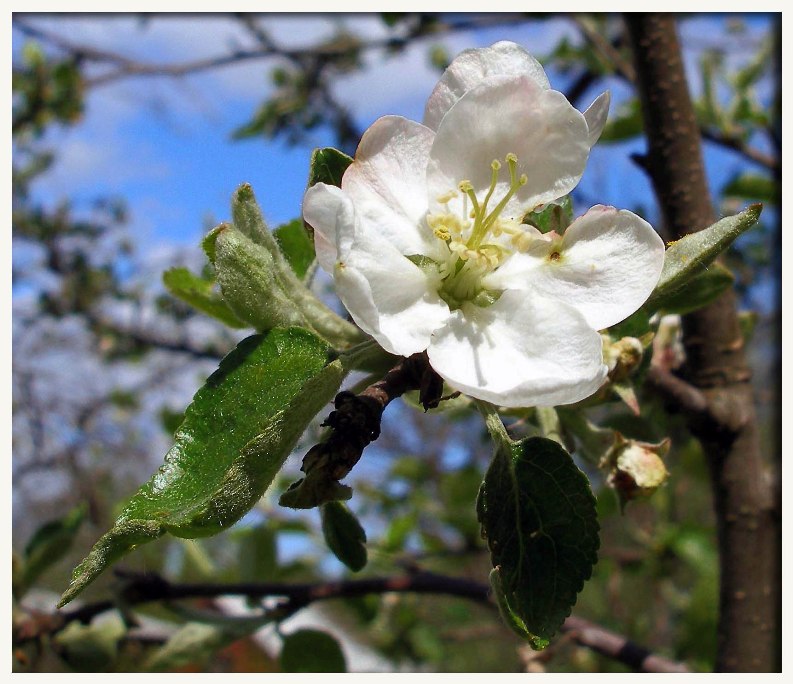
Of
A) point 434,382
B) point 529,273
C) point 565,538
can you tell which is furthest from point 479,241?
point 565,538

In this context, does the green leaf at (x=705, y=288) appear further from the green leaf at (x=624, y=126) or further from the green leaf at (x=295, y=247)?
the green leaf at (x=624, y=126)

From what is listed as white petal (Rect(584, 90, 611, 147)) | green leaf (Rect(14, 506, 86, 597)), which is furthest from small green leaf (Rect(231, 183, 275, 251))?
green leaf (Rect(14, 506, 86, 597))

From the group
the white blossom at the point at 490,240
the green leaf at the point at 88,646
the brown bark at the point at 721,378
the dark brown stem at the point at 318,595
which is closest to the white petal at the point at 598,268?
the white blossom at the point at 490,240

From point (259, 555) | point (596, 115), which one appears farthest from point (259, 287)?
point (259, 555)

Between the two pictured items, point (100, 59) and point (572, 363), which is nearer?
point (572, 363)

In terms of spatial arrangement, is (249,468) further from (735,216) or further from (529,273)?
(735,216)
